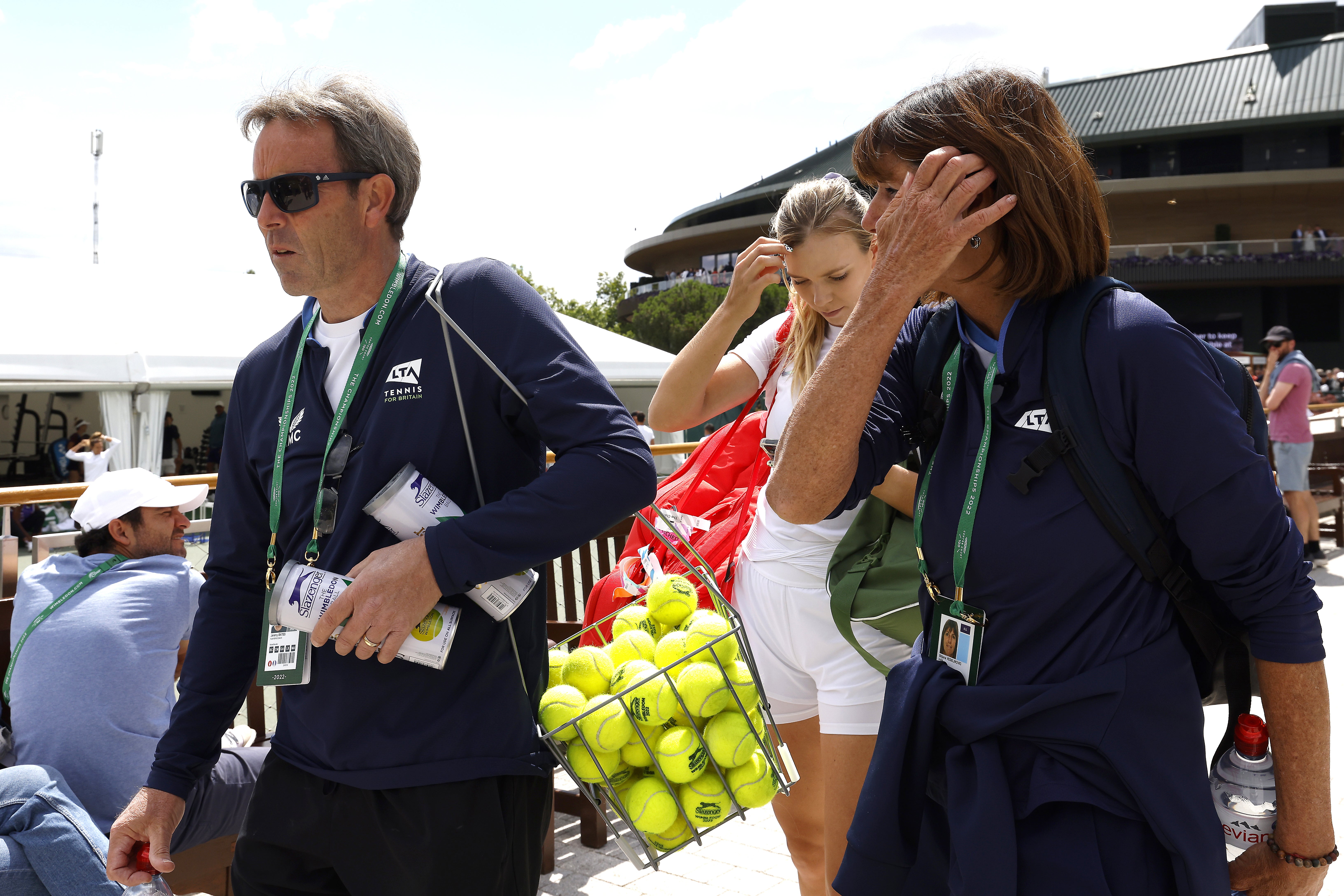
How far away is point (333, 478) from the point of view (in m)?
1.84

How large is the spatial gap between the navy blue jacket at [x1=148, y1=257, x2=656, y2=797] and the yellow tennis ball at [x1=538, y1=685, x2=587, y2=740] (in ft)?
0.09

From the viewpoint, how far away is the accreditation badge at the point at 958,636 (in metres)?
1.56

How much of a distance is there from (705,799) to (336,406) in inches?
42.5

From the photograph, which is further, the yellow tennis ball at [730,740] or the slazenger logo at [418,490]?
the yellow tennis ball at [730,740]

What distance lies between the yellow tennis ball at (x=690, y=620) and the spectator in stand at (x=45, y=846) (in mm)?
1772

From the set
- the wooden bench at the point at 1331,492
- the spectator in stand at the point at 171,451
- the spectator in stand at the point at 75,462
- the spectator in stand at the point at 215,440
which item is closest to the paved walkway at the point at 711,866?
the wooden bench at the point at 1331,492

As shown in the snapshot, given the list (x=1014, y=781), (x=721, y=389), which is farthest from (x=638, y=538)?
(x=1014, y=781)

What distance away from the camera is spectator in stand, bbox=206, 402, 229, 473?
21.2 meters

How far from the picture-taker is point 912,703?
1.60 meters

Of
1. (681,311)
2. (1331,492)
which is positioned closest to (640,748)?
(1331,492)

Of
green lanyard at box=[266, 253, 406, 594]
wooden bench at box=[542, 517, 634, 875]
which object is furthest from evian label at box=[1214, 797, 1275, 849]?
wooden bench at box=[542, 517, 634, 875]

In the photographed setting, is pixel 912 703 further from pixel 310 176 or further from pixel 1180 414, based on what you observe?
pixel 310 176

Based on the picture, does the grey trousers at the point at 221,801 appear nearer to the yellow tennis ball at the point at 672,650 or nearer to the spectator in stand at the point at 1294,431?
the yellow tennis ball at the point at 672,650

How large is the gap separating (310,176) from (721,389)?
158 centimetres
